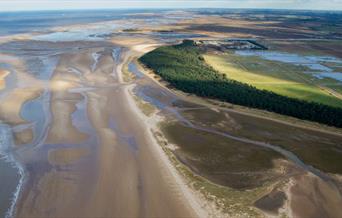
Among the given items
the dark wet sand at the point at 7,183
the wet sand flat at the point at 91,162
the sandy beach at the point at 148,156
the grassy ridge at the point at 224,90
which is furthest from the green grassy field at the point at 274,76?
the dark wet sand at the point at 7,183

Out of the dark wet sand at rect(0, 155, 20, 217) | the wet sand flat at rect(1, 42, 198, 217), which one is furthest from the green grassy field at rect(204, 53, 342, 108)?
the dark wet sand at rect(0, 155, 20, 217)

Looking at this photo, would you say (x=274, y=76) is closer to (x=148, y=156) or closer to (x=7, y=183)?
(x=148, y=156)

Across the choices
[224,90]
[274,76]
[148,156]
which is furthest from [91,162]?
[274,76]

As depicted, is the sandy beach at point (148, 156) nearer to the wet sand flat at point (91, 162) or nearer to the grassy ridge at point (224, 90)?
the wet sand flat at point (91, 162)

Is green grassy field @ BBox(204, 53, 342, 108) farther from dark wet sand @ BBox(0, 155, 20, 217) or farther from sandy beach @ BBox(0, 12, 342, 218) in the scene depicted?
dark wet sand @ BBox(0, 155, 20, 217)

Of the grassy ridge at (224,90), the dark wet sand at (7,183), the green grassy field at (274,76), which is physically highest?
the grassy ridge at (224,90)

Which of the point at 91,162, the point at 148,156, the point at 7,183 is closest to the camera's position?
the point at 7,183
